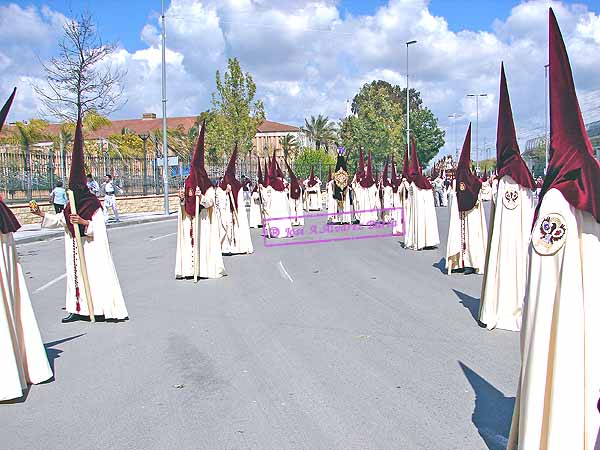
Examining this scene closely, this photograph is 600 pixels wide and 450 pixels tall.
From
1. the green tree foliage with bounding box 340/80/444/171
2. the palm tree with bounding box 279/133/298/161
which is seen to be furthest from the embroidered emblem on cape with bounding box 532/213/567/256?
the palm tree with bounding box 279/133/298/161

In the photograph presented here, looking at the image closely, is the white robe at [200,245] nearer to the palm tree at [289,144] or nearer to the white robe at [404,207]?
the white robe at [404,207]

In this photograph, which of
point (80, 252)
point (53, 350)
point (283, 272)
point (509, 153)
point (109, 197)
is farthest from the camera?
point (109, 197)

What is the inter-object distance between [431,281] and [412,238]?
5.42 meters

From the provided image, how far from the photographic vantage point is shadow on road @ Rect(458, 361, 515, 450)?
4656 millimetres

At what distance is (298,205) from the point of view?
2578 cm

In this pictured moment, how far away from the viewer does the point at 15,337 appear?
5.65 m

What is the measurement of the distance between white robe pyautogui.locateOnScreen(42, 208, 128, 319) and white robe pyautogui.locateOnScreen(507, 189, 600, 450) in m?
5.86

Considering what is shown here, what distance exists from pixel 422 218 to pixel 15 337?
40.2ft

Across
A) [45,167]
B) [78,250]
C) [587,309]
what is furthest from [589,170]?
[45,167]

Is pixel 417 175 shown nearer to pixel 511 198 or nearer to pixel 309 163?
pixel 511 198

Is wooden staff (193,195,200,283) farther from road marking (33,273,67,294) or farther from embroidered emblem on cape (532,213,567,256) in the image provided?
embroidered emblem on cape (532,213,567,256)

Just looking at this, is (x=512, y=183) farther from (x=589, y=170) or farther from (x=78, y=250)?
(x=78, y=250)

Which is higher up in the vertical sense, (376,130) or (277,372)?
(376,130)

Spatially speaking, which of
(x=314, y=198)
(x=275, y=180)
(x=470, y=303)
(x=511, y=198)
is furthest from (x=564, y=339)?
(x=314, y=198)
